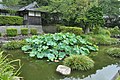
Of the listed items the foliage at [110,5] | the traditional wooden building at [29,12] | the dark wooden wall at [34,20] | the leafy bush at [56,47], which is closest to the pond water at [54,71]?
the leafy bush at [56,47]

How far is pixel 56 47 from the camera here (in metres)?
10.2

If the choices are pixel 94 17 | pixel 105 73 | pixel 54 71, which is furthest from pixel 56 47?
pixel 94 17

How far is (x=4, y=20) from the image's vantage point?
19.0 meters

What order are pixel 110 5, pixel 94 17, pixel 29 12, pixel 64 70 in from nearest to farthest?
pixel 64 70, pixel 94 17, pixel 29 12, pixel 110 5

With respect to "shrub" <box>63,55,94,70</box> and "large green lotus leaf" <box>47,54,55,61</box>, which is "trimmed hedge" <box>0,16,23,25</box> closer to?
"large green lotus leaf" <box>47,54,55,61</box>

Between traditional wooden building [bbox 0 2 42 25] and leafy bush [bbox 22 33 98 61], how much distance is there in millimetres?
11214

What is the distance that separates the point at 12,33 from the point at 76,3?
725 cm

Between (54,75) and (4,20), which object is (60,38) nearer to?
(54,75)

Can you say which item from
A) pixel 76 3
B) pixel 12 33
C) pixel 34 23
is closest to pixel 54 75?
pixel 12 33

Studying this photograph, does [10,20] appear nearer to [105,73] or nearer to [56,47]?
[56,47]

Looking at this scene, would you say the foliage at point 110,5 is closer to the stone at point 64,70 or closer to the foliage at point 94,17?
the foliage at point 94,17

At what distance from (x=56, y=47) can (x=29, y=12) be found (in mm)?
13325

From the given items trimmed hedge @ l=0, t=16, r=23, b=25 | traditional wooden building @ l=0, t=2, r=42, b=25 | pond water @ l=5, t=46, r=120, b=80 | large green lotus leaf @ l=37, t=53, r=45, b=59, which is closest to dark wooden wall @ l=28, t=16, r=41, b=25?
traditional wooden building @ l=0, t=2, r=42, b=25

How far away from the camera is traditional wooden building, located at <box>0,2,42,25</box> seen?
21623 mm
